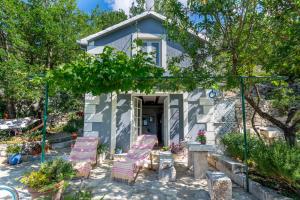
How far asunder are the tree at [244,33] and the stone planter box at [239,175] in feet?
4.03

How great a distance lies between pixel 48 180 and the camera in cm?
335

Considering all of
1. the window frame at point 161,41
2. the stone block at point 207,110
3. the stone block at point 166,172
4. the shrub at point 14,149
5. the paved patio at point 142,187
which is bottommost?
the paved patio at point 142,187

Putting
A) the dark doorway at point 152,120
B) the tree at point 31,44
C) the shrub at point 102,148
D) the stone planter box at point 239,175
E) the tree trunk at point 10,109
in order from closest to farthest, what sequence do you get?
the stone planter box at point 239,175 < the shrub at point 102,148 < the tree at point 31,44 < the tree trunk at point 10,109 < the dark doorway at point 152,120

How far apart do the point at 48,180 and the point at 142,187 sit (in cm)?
193

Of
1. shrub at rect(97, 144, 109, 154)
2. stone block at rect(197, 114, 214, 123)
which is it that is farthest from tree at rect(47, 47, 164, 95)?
stone block at rect(197, 114, 214, 123)

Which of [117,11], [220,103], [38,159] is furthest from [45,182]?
[117,11]

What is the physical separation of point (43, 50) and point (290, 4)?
11130 millimetres

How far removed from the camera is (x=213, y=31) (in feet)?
13.9

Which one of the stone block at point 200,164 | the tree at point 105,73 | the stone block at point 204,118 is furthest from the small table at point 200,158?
the stone block at point 204,118

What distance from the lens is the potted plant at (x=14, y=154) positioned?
6.21m

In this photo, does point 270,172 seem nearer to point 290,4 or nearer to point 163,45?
point 290,4

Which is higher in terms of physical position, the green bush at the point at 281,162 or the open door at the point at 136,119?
the open door at the point at 136,119

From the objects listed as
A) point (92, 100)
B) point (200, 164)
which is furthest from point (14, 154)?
point (200, 164)

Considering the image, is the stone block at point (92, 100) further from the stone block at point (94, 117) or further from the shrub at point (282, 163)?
the shrub at point (282, 163)
